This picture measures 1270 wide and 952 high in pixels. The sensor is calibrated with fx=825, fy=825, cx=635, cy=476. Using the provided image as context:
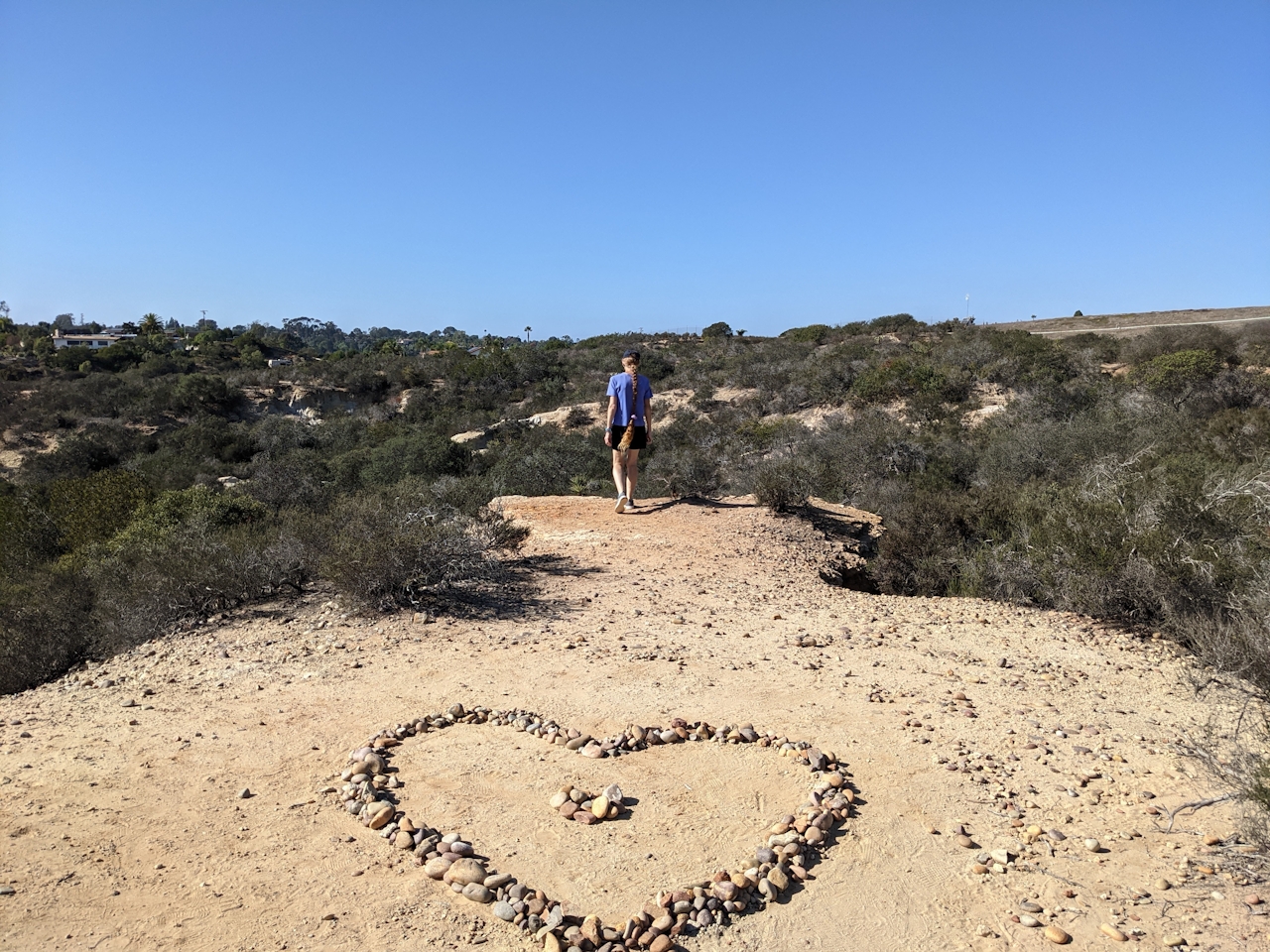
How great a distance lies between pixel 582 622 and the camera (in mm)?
6000

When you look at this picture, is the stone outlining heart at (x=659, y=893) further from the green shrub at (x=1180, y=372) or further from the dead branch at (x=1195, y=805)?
the green shrub at (x=1180, y=372)

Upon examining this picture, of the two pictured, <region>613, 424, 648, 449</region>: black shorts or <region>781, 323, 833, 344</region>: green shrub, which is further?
<region>781, 323, 833, 344</region>: green shrub

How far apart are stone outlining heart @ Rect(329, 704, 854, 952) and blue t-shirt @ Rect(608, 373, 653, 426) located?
5.18 metres

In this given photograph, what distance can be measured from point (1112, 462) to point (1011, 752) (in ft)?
20.6

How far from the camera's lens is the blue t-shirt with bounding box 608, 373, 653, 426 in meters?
9.05

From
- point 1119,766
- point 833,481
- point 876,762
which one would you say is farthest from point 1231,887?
point 833,481

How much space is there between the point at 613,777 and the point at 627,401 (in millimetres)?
5709

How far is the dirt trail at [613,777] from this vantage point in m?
2.81

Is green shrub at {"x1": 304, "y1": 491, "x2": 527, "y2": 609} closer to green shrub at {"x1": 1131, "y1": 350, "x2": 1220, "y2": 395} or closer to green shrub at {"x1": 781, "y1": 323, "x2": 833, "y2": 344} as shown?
green shrub at {"x1": 1131, "y1": 350, "x2": 1220, "y2": 395}

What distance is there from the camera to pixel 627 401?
9039 mm

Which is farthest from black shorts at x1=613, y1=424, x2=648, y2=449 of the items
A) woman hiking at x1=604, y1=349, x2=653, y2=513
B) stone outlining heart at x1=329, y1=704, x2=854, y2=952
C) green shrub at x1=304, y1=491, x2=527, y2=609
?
stone outlining heart at x1=329, y1=704, x2=854, y2=952

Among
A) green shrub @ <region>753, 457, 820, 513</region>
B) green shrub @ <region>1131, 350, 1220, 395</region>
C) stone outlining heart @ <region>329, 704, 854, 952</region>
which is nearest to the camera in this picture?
stone outlining heart @ <region>329, 704, 854, 952</region>

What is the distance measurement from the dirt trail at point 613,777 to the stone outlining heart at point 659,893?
0.07 metres

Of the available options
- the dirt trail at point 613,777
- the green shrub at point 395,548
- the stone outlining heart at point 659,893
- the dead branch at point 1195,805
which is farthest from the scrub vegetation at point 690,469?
the stone outlining heart at point 659,893
